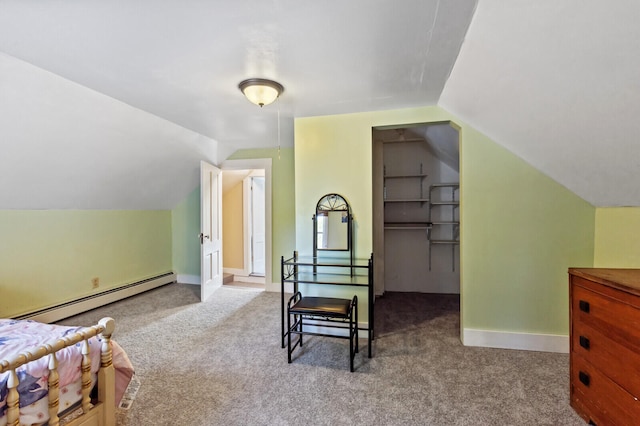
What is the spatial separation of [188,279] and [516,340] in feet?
15.3

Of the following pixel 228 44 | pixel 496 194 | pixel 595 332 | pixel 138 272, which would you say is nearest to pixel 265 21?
pixel 228 44

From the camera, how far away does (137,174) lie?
368 centimetres

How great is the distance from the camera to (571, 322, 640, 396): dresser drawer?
1.33m

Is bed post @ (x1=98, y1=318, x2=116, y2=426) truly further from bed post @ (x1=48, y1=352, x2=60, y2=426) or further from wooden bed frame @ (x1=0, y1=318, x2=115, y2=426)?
bed post @ (x1=48, y1=352, x2=60, y2=426)

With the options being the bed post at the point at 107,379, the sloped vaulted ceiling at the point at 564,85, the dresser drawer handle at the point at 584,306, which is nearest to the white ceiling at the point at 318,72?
the sloped vaulted ceiling at the point at 564,85

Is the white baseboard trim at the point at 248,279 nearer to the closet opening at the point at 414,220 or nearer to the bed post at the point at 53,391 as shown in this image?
the closet opening at the point at 414,220

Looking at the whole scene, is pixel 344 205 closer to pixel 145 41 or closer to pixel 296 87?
pixel 296 87

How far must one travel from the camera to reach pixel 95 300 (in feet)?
11.8

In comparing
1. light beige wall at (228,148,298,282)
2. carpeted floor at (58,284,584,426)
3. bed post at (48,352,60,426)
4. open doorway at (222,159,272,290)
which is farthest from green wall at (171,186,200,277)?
bed post at (48,352,60,426)

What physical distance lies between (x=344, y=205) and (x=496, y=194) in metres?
1.39

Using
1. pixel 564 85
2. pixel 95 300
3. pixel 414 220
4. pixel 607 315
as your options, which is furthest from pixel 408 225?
pixel 95 300

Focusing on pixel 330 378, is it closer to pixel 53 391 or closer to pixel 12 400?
pixel 53 391

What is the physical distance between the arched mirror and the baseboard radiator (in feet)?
9.72

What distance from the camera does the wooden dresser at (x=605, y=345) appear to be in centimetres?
134
